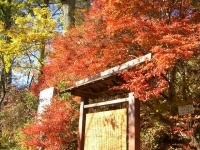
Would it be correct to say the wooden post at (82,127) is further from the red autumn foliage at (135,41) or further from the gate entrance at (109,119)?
the red autumn foliage at (135,41)

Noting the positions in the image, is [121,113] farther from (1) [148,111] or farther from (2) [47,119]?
(2) [47,119]

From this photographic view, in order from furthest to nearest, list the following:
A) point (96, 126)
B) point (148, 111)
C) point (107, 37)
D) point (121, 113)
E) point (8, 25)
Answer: point (8, 25), point (107, 37), point (148, 111), point (96, 126), point (121, 113)

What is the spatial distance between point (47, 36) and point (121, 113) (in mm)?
8738

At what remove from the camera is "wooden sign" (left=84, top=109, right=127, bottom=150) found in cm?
544

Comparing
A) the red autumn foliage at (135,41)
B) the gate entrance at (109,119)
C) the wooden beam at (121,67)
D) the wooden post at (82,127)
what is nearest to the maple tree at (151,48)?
the red autumn foliage at (135,41)

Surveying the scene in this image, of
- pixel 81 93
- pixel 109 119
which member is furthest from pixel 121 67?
pixel 81 93

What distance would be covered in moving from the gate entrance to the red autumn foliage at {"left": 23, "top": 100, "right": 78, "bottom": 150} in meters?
1.70

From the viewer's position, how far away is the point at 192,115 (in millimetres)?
7074

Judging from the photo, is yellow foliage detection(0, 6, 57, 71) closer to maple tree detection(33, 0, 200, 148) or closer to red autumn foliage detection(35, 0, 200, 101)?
red autumn foliage detection(35, 0, 200, 101)

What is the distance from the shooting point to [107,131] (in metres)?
5.82

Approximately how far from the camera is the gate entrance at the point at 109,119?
5.31 m

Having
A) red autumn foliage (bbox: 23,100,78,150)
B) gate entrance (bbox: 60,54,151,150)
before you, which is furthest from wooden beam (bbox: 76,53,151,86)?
red autumn foliage (bbox: 23,100,78,150)

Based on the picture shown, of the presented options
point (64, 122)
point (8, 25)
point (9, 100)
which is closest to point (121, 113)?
point (64, 122)

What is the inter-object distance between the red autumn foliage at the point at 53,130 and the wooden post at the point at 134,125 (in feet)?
11.9
